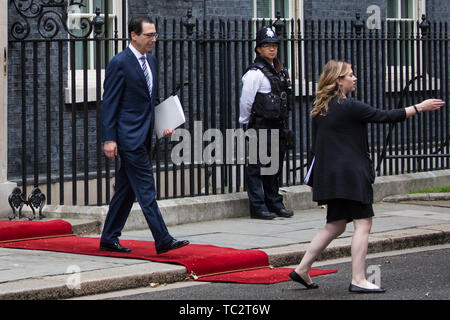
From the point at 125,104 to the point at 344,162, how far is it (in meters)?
2.03

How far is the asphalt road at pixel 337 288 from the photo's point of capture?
7.68m

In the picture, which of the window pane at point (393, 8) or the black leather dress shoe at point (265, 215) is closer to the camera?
the black leather dress shoe at point (265, 215)

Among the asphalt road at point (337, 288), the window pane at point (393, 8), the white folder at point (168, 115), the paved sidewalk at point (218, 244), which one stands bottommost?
the asphalt road at point (337, 288)

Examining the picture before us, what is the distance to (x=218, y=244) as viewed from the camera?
977cm

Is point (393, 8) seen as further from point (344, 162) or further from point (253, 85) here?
point (344, 162)

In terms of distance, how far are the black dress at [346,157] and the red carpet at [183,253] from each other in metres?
0.91

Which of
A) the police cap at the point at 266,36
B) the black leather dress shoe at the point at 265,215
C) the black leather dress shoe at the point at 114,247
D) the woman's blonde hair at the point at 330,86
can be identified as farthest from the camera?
the black leather dress shoe at the point at 265,215

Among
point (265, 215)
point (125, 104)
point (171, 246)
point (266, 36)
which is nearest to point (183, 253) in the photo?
point (171, 246)

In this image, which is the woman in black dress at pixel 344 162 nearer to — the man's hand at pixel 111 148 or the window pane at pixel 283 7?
the man's hand at pixel 111 148

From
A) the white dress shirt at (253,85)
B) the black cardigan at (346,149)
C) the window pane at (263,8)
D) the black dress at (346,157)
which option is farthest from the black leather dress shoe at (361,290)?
the window pane at (263,8)

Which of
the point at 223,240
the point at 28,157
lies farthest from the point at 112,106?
the point at 28,157

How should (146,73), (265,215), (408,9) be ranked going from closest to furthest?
(146,73)
(265,215)
(408,9)

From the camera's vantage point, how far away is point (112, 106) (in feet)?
28.9

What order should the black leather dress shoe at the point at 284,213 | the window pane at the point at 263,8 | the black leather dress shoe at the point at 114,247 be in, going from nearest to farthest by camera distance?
the black leather dress shoe at the point at 114,247
the black leather dress shoe at the point at 284,213
the window pane at the point at 263,8
